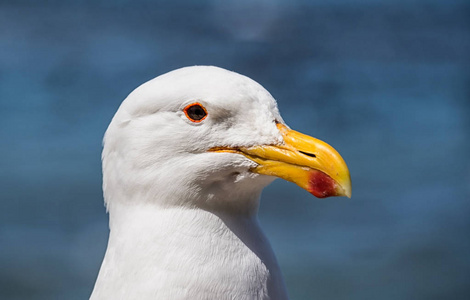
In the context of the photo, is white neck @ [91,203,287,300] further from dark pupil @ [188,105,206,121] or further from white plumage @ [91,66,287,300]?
dark pupil @ [188,105,206,121]

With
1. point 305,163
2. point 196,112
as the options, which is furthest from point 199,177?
point 305,163

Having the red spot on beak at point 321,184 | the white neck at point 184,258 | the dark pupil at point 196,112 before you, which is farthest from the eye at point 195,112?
the red spot on beak at point 321,184

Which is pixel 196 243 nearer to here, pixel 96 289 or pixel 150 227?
pixel 150 227

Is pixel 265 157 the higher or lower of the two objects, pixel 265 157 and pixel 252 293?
the higher

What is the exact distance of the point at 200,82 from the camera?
119 inches

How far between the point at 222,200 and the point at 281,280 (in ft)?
1.59

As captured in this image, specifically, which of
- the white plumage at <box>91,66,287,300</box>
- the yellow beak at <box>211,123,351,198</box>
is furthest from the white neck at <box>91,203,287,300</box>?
the yellow beak at <box>211,123,351,198</box>

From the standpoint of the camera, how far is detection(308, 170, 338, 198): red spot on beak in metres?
2.92

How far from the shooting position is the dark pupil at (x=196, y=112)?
9.90ft

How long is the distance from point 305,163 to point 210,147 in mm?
410

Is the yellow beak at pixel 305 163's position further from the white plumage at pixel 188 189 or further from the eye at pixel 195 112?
the eye at pixel 195 112

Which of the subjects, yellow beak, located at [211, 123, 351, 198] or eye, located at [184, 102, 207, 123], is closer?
yellow beak, located at [211, 123, 351, 198]

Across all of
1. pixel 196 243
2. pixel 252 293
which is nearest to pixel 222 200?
pixel 196 243

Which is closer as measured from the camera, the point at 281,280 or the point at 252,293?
the point at 252,293
